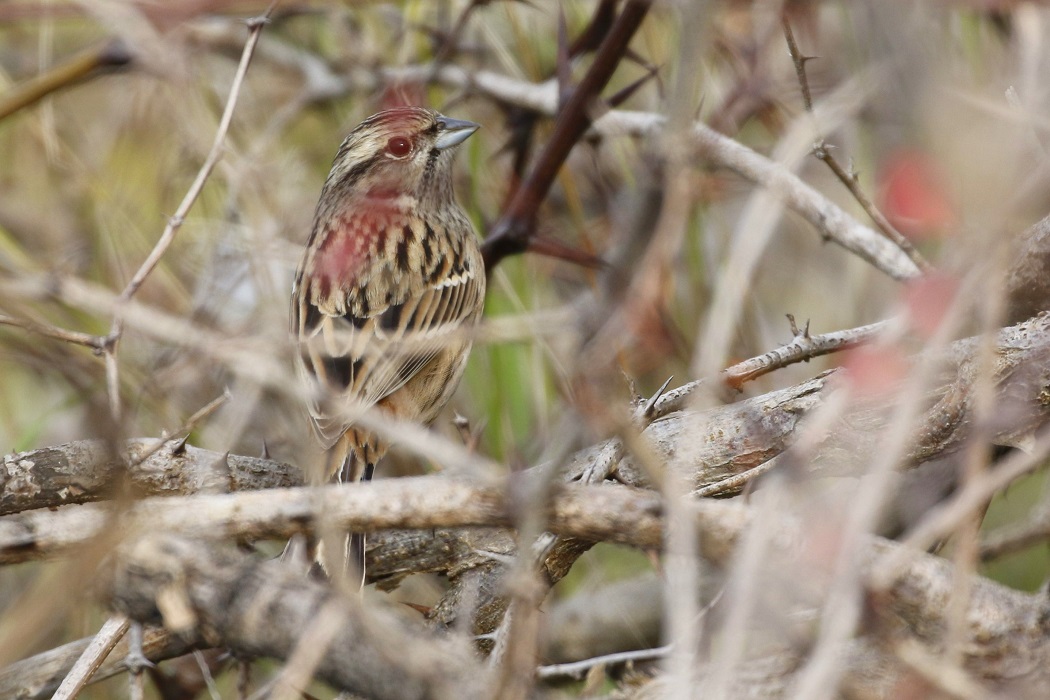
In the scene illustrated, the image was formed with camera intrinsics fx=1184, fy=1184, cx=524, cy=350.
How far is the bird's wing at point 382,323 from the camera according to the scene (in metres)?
3.67

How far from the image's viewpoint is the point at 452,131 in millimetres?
4480

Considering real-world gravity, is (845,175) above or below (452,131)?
below

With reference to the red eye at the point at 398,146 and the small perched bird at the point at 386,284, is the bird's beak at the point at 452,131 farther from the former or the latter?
the red eye at the point at 398,146

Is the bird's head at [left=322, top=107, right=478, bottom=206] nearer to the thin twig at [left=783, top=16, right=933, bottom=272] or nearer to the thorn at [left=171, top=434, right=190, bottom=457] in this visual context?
the thin twig at [left=783, top=16, right=933, bottom=272]

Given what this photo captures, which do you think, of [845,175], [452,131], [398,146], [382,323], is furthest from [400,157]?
[845,175]

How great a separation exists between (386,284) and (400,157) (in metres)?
0.70

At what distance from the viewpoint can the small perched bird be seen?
370 centimetres

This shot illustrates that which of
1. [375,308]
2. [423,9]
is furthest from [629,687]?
[423,9]

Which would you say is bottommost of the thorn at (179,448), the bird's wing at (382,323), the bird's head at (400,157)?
the thorn at (179,448)

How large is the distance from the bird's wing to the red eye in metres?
0.33

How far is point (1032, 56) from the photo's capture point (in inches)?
111

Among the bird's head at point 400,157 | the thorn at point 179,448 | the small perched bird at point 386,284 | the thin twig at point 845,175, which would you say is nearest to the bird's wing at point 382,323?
the small perched bird at point 386,284

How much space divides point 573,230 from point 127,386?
2253 mm

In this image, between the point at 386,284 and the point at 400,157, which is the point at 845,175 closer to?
the point at 386,284
